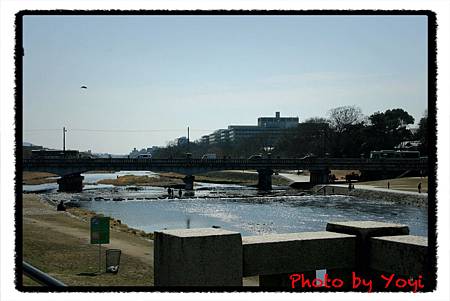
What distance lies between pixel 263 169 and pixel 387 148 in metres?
12.4

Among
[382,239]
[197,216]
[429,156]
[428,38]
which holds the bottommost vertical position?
[197,216]

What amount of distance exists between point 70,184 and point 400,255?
45862mm

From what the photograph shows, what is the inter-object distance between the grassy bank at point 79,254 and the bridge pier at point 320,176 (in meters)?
33.3

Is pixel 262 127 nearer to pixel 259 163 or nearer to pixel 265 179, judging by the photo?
pixel 259 163

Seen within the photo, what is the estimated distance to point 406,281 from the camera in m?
4.07

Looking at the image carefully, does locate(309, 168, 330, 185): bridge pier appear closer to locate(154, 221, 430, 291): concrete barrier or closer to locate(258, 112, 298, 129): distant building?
locate(258, 112, 298, 129): distant building

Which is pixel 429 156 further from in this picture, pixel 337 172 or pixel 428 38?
pixel 337 172

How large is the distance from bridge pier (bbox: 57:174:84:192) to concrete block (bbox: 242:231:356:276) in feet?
147

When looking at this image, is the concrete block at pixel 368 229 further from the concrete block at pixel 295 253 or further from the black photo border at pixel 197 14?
the black photo border at pixel 197 14

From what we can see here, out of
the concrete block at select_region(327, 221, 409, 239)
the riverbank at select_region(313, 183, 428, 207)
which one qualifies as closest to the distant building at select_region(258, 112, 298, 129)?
the concrete block at select_region(327, 221, 409, 239)

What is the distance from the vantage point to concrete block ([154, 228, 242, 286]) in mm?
3832

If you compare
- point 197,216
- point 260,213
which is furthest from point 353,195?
point 197,216

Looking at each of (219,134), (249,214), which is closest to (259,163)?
(249,214)

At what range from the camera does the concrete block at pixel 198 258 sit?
383 centimetres
